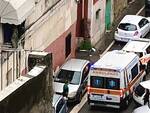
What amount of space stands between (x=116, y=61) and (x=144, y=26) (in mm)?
11169

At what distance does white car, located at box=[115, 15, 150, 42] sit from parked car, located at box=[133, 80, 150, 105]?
9651mm

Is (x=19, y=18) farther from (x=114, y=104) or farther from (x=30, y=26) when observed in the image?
(x=114, y=104)

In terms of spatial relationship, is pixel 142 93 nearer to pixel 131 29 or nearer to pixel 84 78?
pixel 84 78

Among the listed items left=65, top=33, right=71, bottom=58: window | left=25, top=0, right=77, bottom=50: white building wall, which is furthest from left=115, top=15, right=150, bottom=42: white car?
left=65, top=33, right=71, bottom=58: window

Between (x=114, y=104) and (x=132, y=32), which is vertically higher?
(x=132, y=32)

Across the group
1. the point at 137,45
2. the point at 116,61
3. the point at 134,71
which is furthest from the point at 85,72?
the point at 137,45

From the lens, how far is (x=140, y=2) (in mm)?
45406

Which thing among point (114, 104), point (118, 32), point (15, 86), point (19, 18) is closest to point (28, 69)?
point (15, 86)

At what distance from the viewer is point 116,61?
89.9ft

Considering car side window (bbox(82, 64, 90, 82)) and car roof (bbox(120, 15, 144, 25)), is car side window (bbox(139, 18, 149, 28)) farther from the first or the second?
car side window (bbox(82, 64, 90, 82))

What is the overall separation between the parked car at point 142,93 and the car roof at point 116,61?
1092 mm

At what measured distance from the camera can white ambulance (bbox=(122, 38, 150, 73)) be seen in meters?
31.7

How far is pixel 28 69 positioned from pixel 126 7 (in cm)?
3000

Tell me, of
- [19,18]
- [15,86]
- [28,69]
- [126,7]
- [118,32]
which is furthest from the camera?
[126,7]
